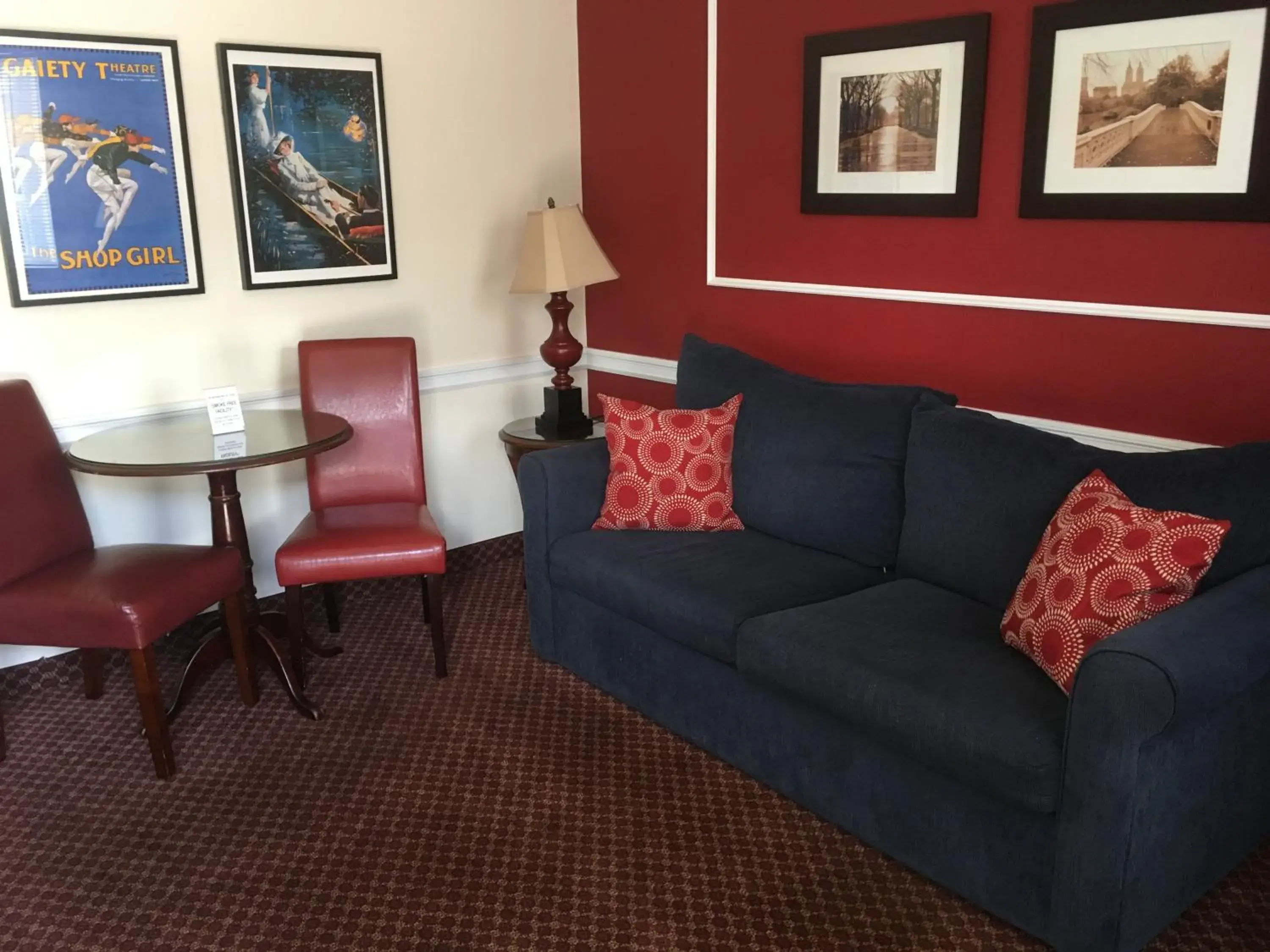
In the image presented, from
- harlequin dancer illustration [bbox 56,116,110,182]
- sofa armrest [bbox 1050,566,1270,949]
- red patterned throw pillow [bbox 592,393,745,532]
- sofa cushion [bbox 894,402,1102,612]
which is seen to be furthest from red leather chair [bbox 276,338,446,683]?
sofa armrest [bbox 1050,566,1270,949]

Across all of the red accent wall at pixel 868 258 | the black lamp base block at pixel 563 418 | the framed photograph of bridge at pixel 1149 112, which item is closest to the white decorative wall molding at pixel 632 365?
the red accent wall at pixel 868 258

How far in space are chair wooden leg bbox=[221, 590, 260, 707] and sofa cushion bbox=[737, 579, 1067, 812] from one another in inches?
60.1

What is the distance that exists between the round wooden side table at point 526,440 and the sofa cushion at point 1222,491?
1.86 m

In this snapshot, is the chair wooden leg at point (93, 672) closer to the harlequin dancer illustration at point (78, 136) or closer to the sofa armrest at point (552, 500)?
the sofa armrest at point (552, 500)

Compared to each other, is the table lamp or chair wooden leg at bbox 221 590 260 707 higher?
the table lamp

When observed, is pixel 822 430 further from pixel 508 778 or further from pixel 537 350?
pixel 537 350

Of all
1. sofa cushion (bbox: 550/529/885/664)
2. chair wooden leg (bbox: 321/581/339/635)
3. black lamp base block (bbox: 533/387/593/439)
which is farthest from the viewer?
black lamp base block (bbox: 533/387/593/439)

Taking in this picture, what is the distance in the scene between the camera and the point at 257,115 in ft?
11.7

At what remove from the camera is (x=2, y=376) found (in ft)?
10.6

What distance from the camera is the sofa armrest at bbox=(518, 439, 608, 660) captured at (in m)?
3.27

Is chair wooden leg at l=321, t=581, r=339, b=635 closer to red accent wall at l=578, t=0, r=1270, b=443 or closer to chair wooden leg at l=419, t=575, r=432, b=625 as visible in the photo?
chair wooden leg at l=419, t=575, r=432, b=625

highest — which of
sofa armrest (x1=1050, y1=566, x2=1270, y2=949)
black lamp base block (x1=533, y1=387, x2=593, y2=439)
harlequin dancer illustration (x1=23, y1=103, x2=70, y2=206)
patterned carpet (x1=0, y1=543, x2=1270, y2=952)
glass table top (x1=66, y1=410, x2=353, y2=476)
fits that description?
harlequin dancer illustration (x1=23, y1=103, x2=70, y2=206)

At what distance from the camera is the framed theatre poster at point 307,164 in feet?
11.6

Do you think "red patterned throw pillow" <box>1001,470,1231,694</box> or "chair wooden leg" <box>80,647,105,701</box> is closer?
"red patterned throw pillow" <box>1001,470,1231,694</box>
